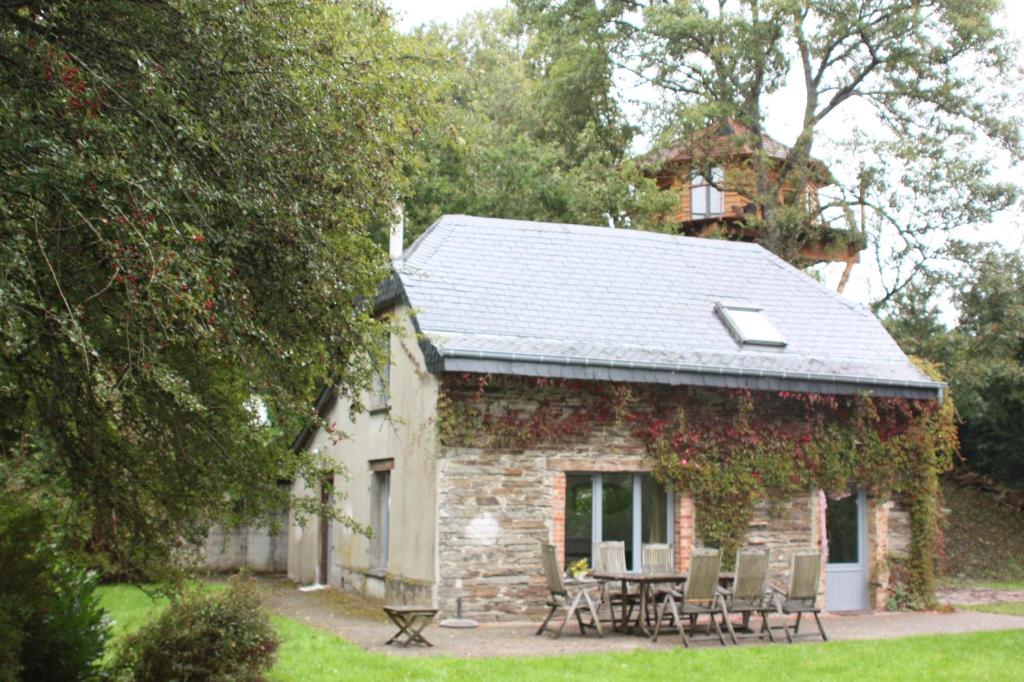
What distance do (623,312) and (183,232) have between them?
34.3 ft

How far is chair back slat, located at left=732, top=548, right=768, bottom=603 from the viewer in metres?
12.5

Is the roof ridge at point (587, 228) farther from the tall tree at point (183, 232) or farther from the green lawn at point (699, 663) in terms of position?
the tall tree at point (183, 232)

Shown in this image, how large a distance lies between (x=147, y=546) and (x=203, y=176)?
10.9ft

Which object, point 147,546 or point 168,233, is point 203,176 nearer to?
point 168,233

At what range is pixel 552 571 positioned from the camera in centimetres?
1285

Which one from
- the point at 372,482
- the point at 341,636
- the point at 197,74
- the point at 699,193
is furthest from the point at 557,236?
the point at 699,193

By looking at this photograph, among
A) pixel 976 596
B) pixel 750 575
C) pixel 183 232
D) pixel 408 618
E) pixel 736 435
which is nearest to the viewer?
pixel 183 232

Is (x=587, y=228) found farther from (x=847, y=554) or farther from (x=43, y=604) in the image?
(x=43, y=604)

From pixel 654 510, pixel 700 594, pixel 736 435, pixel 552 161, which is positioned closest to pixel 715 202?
pixel 552 161

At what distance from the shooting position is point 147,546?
8.51m

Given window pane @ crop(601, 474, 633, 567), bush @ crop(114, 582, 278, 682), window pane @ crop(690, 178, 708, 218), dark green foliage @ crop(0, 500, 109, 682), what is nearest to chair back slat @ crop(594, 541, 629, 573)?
window pane @ crop(601, 474, 633, 567)

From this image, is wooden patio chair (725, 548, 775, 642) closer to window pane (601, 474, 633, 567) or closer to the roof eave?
window pane (601, 474, 633, 567)

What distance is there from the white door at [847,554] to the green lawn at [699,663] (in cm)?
363

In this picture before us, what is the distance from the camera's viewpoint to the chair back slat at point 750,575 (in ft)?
41.1
